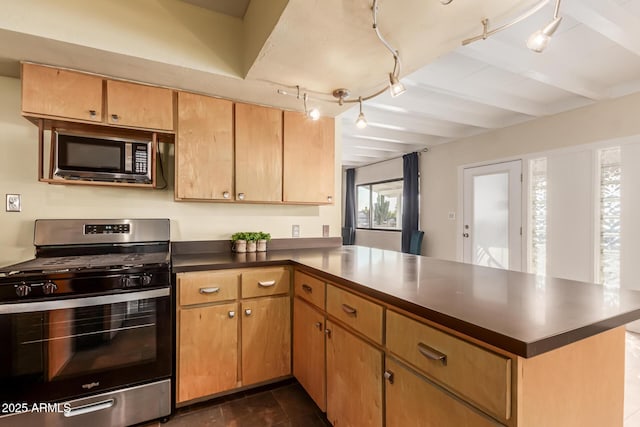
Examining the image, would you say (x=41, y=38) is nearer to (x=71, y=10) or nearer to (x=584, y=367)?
(x=71, y=10)

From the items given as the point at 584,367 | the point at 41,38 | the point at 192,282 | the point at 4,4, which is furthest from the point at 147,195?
the point at 584,367

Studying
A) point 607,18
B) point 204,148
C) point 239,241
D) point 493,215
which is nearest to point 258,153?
point 204,148

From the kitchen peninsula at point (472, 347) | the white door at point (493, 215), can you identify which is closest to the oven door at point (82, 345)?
the kitchen peninsula at point (472, 347)

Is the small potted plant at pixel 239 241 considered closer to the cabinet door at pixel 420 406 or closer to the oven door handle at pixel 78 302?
the oven door handle at pixel 78 302

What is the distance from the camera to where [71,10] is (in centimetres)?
162

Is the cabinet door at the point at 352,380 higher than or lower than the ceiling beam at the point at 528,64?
lower

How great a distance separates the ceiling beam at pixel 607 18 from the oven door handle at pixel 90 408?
3503 millimetres

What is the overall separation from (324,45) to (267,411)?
218cm

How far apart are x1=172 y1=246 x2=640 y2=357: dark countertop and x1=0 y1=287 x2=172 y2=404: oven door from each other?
0.33 meters

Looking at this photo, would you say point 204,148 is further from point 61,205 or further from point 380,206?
point 380,206

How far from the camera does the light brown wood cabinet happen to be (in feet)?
5.99

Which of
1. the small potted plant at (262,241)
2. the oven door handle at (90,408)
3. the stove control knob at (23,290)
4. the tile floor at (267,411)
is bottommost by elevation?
the tile floor at (267,411)

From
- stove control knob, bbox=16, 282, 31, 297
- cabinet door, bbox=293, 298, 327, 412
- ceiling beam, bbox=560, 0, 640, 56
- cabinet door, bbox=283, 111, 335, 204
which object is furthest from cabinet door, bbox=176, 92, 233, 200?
ceiling beam, bbox=560, 0, 640, 56

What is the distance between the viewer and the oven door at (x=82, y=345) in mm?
1473
